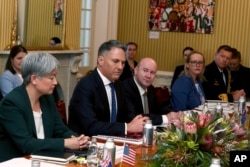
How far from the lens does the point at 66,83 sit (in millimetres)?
7785

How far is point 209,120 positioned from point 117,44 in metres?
1.55

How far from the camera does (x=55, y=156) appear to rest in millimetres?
2889

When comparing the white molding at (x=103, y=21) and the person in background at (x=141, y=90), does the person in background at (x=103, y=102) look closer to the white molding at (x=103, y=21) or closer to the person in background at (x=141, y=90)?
the person in background at (x=141, y=90)

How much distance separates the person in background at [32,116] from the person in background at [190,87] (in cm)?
212

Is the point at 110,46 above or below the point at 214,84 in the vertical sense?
above

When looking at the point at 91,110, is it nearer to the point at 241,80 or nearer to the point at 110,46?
the point at 110,46

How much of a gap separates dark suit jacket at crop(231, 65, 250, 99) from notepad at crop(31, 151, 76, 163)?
16.0ft

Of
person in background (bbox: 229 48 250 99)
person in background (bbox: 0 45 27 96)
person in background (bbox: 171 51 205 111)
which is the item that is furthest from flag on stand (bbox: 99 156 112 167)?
person in background (bbox: 229 48 250 99)

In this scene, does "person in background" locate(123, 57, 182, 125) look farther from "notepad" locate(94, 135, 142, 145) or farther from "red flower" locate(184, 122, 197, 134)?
"red flower" locate(184, 122, 197, 134)

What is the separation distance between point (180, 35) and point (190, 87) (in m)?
3.48

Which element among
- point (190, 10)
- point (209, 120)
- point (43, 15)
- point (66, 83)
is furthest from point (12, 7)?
point (209, 120)

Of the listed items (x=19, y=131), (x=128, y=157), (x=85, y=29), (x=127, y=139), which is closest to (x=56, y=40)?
(x=85, y=29)

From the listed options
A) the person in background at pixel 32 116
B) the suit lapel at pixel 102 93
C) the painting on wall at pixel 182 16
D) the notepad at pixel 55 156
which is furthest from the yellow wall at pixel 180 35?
the notepad at pixel 55 156

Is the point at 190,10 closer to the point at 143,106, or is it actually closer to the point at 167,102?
the point at 167,102
